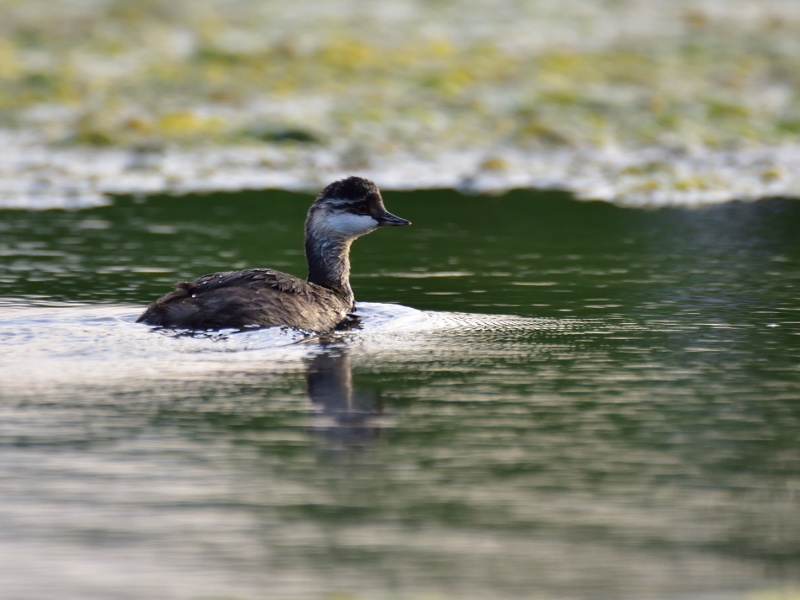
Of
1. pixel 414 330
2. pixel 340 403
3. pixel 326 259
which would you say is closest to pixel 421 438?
pixel 340 403

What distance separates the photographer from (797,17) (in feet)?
82.3

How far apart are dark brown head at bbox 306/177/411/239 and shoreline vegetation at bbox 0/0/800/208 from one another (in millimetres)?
4783

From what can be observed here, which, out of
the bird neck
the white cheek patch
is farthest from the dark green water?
the white cheek patch

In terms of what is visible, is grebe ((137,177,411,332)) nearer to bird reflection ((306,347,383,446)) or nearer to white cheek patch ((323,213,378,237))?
white cheek patch ((323,213,378,237))

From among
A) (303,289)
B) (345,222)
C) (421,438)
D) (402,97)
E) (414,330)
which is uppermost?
(402,97)

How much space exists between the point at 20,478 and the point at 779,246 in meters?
8.19

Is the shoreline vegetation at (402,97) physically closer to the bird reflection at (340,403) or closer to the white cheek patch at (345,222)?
the white cheek patch at (345,222)

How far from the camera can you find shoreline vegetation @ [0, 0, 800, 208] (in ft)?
54.2

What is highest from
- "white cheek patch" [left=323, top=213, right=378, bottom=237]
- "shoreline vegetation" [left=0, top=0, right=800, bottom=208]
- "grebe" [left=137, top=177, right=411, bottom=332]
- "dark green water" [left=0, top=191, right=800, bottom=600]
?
"shoreline vegetation" [left=0, top=0, right=800, bottom=208]

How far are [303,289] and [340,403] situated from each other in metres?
2.65

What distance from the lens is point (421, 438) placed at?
19.9 feet

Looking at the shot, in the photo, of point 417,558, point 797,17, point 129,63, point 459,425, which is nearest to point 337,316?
point 459,425

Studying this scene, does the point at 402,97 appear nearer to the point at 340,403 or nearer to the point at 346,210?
the point at 346,210

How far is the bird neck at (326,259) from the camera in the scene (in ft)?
34.1
